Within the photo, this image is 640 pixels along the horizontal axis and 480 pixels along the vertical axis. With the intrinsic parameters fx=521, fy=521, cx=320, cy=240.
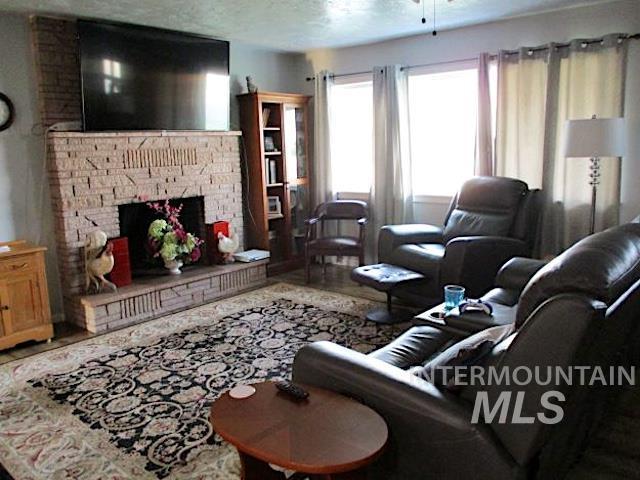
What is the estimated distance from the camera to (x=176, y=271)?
4699 mm

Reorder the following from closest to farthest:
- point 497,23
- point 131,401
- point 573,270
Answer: point 573,270, point 131,401, point 497,23

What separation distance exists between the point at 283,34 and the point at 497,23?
1.93 meters

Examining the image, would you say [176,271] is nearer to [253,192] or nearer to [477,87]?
[253,192]

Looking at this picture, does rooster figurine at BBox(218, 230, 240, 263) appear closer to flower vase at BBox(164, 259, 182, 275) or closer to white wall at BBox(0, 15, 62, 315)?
flower vase at BBox(164, 259, 182, 275)

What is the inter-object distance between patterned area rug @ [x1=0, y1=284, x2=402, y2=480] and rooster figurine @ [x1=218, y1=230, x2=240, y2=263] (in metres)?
0.56

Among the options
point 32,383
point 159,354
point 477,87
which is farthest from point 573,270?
point 477,87

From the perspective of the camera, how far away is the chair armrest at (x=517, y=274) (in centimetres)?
309

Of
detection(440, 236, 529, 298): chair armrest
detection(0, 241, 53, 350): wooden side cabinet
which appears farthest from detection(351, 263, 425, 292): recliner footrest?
detection(0, 241, 53, 350): wooden side cabinet

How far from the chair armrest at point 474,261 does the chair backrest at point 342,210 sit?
161cm

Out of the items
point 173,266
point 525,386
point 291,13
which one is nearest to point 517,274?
point 525,386

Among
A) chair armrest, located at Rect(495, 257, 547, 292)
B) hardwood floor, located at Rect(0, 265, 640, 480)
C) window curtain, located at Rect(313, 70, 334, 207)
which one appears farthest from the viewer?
window curtain, located at Rect(313, 70, 334, 207)

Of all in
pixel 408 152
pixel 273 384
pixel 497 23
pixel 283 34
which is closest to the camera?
pixel 273 384

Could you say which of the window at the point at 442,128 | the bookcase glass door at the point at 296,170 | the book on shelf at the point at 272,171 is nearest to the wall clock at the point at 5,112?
the book on shelf at the point at 272,171

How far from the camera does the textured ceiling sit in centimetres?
374
